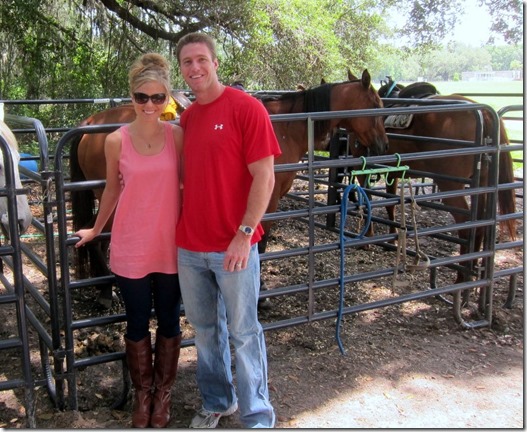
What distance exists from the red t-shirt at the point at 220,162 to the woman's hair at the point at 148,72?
204 millimetres

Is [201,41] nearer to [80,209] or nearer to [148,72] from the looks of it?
[148,72]

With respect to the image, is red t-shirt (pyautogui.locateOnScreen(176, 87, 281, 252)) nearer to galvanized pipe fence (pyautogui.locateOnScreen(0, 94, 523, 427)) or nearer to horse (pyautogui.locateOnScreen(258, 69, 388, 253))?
galvanized pipe fence (pyautogui.locateOnScreen(0, 94, 523, 427))

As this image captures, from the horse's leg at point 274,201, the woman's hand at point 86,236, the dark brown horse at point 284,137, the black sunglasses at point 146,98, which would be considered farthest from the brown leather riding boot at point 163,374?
the horse's leg at point 274,201

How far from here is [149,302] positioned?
2537mm

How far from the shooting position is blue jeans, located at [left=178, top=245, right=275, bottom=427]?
2344 millimetres

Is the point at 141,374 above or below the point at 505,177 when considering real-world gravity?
below

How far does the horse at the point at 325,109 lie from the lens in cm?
448

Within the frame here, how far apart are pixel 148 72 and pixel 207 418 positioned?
1694 millimetres

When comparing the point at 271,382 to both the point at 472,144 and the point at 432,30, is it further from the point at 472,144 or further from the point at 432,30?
the point at 432,30

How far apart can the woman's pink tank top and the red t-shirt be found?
8 cm

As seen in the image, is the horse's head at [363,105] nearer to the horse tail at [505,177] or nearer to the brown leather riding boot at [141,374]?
the horse tail at [505,177]

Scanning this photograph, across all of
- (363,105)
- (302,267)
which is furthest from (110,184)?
(302,267)

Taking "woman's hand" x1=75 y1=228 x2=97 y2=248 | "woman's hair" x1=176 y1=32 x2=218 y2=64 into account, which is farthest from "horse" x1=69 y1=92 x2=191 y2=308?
"woman's hair" x1=176 y1=32 x2=218 y2=64

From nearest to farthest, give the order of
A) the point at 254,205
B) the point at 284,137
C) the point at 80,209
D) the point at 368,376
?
the point at 254,205 < the point at 368,376 < the point at 80,209 < the point at 284,137
